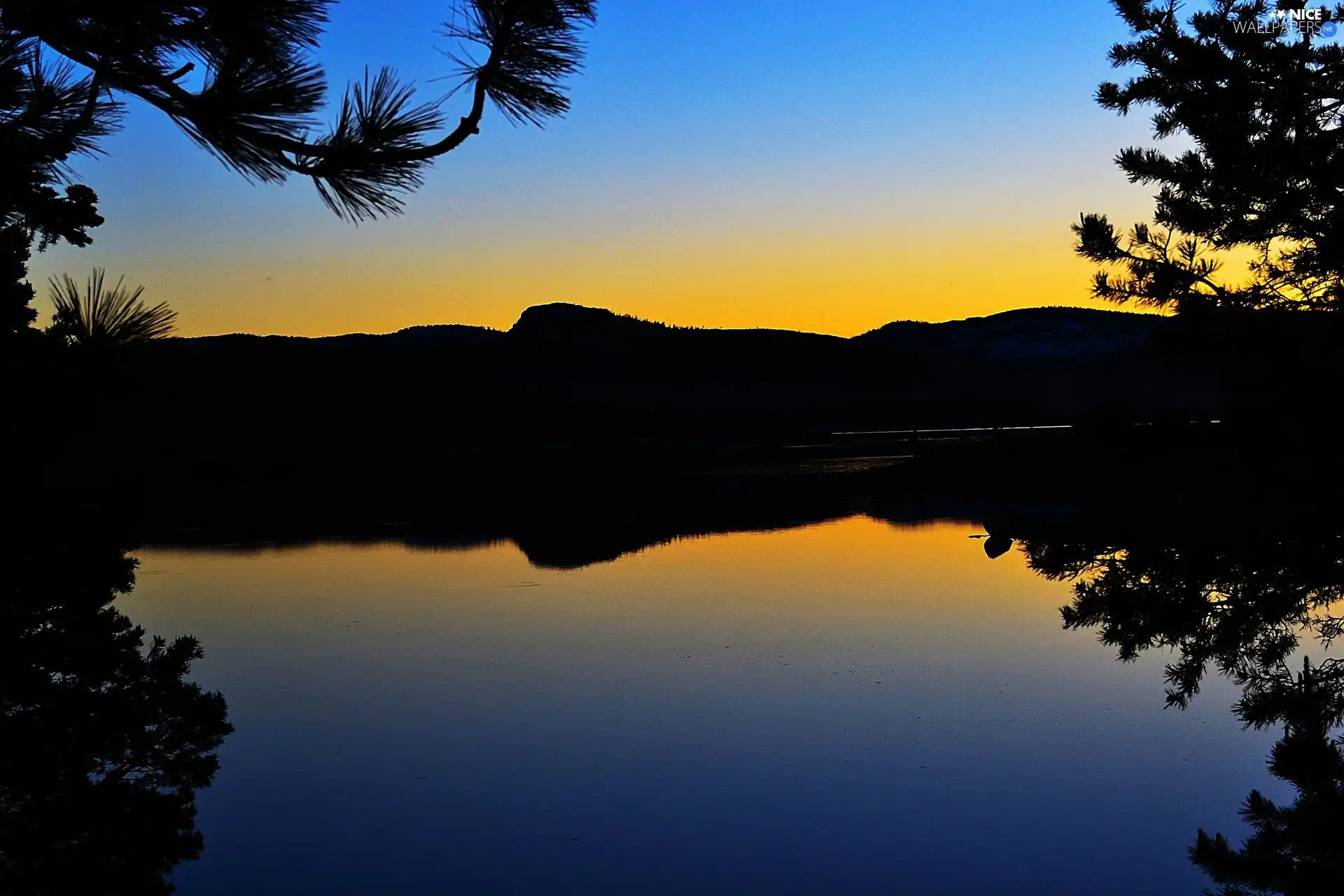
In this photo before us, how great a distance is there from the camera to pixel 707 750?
5715mm

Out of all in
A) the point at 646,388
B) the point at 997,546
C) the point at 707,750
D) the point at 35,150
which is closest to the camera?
the point at 35,150

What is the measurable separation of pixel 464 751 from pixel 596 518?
14335 millimetres

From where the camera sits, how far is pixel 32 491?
15.1 feet

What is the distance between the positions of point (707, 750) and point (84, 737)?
3020 mm

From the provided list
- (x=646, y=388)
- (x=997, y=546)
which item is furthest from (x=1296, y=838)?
(x=646, y=388)

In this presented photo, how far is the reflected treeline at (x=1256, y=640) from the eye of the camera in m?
3.35

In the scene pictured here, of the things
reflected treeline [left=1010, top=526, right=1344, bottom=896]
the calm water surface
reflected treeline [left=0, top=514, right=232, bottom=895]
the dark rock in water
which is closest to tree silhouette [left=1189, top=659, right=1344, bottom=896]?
reflected treeline [left=1010, top=526, right=1344, bottom=896]

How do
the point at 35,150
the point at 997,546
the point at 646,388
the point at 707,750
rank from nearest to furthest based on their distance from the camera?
1. the point at 35,150
2. the point at 707,750
3. the point at 997,546
4. the point at 646,388

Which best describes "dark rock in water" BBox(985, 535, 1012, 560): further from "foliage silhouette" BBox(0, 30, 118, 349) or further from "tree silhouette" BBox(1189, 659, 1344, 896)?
"foliage silhouette" BBox(0, 30, 118, 349)

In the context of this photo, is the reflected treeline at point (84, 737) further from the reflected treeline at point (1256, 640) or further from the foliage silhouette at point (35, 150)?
the reflected treeline at point (1256, 640)

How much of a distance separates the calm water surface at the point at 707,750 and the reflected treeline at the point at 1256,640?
1.06ft

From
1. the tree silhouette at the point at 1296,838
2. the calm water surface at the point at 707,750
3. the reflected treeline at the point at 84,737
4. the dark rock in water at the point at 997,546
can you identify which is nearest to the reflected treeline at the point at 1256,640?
the tree silhouette at the point at 1296,838

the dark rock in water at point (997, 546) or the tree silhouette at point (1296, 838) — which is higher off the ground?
the tree silhouette at point (1296, 838)

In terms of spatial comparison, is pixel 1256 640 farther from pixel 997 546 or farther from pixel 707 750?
pixel 997 546
